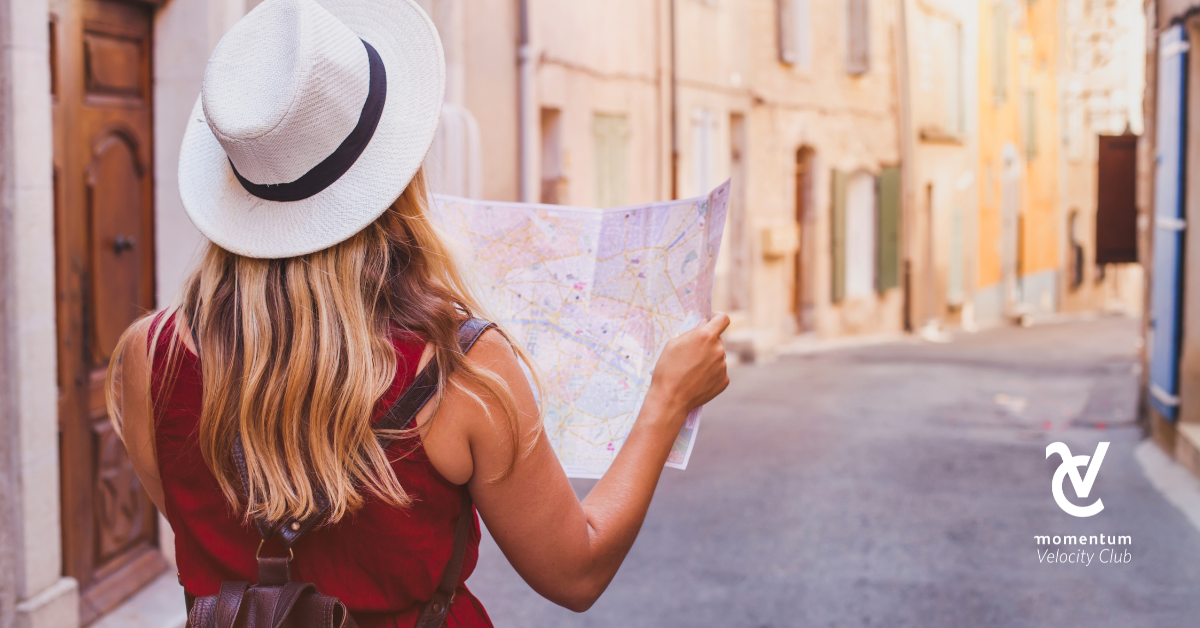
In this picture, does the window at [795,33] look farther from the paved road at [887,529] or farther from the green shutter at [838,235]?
the paved road at [887,529]

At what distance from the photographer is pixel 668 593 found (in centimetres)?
459

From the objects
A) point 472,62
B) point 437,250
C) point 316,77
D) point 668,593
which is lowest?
point 668,593

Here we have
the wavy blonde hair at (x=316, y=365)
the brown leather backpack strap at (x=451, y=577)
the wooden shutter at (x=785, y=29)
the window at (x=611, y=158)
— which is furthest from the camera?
the wooden shutter at (x=785, y=29)

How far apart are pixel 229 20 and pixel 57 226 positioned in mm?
1171

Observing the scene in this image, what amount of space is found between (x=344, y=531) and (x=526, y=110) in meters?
8.44

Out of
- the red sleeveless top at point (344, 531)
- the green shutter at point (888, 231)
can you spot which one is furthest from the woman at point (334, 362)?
the green shutter at point (888, 231)

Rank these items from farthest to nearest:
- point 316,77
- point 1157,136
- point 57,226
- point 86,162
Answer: point 1157,136
point 86,162
point 57,226
point 316,77

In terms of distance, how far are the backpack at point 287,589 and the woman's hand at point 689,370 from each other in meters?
0.33

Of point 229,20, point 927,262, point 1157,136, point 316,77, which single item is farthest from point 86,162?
point 927,262

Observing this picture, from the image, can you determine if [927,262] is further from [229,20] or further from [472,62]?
[229,20]

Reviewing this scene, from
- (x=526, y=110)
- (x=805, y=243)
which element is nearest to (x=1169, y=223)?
(x=526, y=110)

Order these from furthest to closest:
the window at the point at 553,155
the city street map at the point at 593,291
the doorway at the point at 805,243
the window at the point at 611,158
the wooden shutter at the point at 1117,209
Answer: the doorway at the point at 805,243 → the window at the point at 611,158 → the window at the point at 553,155 → the wooden shutter at the point at 1117,209 → the city street map at the point at 593,291

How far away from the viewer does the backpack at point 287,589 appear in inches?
48.1

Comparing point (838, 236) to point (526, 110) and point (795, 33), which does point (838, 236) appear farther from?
point (526, 110)
